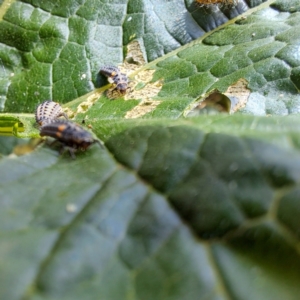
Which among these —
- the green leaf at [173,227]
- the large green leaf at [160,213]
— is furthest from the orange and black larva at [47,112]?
the green leaf at [173,227]

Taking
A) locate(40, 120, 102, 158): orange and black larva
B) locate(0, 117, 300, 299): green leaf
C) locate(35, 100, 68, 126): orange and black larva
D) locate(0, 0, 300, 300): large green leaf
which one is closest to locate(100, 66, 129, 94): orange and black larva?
locate(35, 100, 68, 126): orange and black larva

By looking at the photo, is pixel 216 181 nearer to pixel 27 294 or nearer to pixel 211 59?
pixel 27 294

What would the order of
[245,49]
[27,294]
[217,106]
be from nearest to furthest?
1. [27,294]
2. [217,106]
3. [245,49]

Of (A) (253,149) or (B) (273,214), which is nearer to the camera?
(B) (273,214)

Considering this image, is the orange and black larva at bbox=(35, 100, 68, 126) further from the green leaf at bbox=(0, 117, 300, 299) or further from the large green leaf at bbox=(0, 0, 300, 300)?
the green leaf at bbox=(0, 117, 300, 299)

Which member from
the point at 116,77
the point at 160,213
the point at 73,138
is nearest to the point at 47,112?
the point at 116,77

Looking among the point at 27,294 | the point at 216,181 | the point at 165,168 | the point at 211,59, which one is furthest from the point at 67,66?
the point at 27,294

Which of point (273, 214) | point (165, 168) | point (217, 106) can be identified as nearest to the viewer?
point (273, 214)
